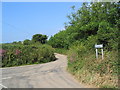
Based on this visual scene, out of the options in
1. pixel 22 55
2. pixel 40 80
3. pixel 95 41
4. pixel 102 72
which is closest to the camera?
pixel 102 72

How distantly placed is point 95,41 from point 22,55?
37.4 feet

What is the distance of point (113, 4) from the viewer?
10.3m

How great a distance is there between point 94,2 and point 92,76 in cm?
682

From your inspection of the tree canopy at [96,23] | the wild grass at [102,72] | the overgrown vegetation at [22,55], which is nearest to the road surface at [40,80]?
the wild grass at [102,72]

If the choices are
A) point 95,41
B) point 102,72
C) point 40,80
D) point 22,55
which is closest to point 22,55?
point 22,55

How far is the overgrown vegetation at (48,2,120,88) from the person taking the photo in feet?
22.6

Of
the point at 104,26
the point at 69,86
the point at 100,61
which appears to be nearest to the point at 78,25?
the point at 104,26

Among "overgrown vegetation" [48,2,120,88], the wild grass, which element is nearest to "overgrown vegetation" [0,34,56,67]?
"overgrown vegetation" [48,2,120,88]

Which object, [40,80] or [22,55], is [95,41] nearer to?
[40,80]

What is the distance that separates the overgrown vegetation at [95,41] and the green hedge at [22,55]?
827cm

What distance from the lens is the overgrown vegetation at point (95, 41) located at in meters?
6.89

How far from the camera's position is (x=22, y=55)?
18.7 m

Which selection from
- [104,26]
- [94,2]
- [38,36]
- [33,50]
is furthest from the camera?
[38,36]

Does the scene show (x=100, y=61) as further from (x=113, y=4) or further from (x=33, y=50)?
(x=33, y=50)
